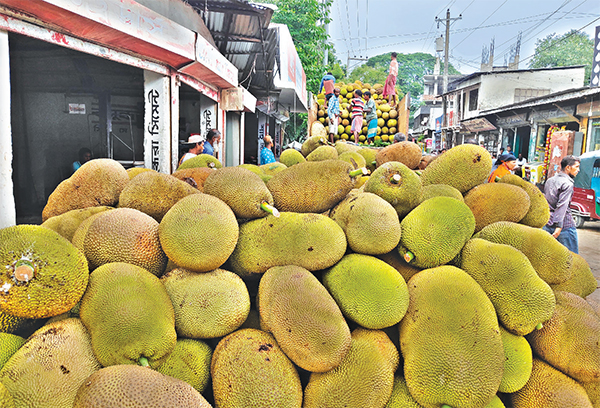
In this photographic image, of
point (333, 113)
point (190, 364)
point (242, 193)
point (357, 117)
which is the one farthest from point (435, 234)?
point (357, 117)

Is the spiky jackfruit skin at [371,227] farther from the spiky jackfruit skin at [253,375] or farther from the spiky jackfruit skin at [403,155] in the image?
the spiky jackfruit skin at [403,155]

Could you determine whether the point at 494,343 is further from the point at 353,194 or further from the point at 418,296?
the point at 353,194

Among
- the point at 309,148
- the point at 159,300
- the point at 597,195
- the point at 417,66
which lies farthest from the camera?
the point at 417,66

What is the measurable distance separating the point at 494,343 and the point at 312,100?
23.3ft

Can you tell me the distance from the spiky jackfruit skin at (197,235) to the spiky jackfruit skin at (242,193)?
146 mm

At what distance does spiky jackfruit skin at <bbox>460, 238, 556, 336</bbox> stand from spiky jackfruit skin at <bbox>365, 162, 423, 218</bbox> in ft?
1.38

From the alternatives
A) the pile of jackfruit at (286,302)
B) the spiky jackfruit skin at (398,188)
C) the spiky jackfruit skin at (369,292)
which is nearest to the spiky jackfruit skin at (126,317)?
the pile of jackfruit at (286,302)

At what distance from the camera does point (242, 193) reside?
169cm

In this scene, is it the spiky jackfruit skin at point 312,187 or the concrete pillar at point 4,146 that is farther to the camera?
the concrete pillar at point 4,146

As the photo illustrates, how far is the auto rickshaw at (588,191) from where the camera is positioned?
7.87 metres

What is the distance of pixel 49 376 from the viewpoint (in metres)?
1.09

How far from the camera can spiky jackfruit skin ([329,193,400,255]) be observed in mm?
1659

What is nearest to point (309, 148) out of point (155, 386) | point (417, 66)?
point (155, 386)

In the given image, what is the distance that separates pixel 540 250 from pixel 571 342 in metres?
0.44
